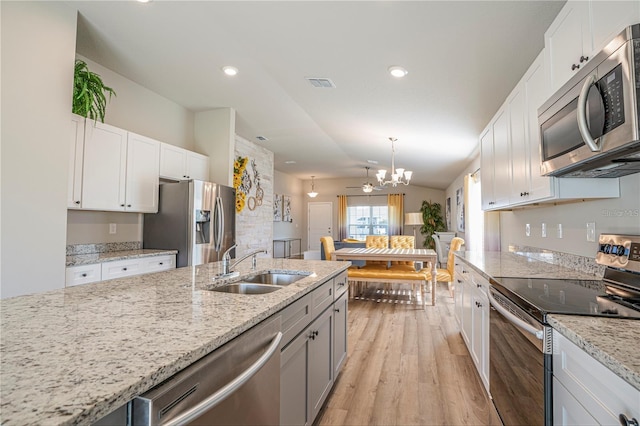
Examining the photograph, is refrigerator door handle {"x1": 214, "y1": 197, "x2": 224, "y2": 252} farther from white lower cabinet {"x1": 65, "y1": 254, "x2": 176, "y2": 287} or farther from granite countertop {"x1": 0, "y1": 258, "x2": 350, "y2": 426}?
granite countertop {"x1": 0, "y1": 258, "x2": 350, "y2": 426}

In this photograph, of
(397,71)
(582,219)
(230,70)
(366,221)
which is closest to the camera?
(582,219)

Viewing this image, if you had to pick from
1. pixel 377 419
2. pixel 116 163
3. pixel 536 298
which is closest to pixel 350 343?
pixel 377 419

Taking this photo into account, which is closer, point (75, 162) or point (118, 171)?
point (75, 162)

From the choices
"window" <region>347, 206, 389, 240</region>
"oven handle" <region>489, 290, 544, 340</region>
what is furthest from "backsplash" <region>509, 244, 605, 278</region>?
"window" <region>347, 206, 389, 240</region>

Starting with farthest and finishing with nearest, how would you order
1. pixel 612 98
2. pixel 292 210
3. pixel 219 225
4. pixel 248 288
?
pixel 292 210
pixel 219 225
pixel 248 288
pixel 612 98

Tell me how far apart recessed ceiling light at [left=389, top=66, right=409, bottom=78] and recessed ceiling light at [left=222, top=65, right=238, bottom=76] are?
5.28 ft

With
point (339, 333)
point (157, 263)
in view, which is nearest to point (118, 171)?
point (157, 263)

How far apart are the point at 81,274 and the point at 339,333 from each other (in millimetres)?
2184

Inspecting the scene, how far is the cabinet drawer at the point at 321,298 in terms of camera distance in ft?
5.85

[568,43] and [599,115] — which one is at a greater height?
[568,43]

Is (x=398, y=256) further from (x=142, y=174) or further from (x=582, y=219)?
(x=142, y=174)

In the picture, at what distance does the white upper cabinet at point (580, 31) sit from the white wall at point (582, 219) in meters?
0.65

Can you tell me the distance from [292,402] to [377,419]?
0.80 m

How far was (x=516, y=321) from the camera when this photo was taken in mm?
1335
